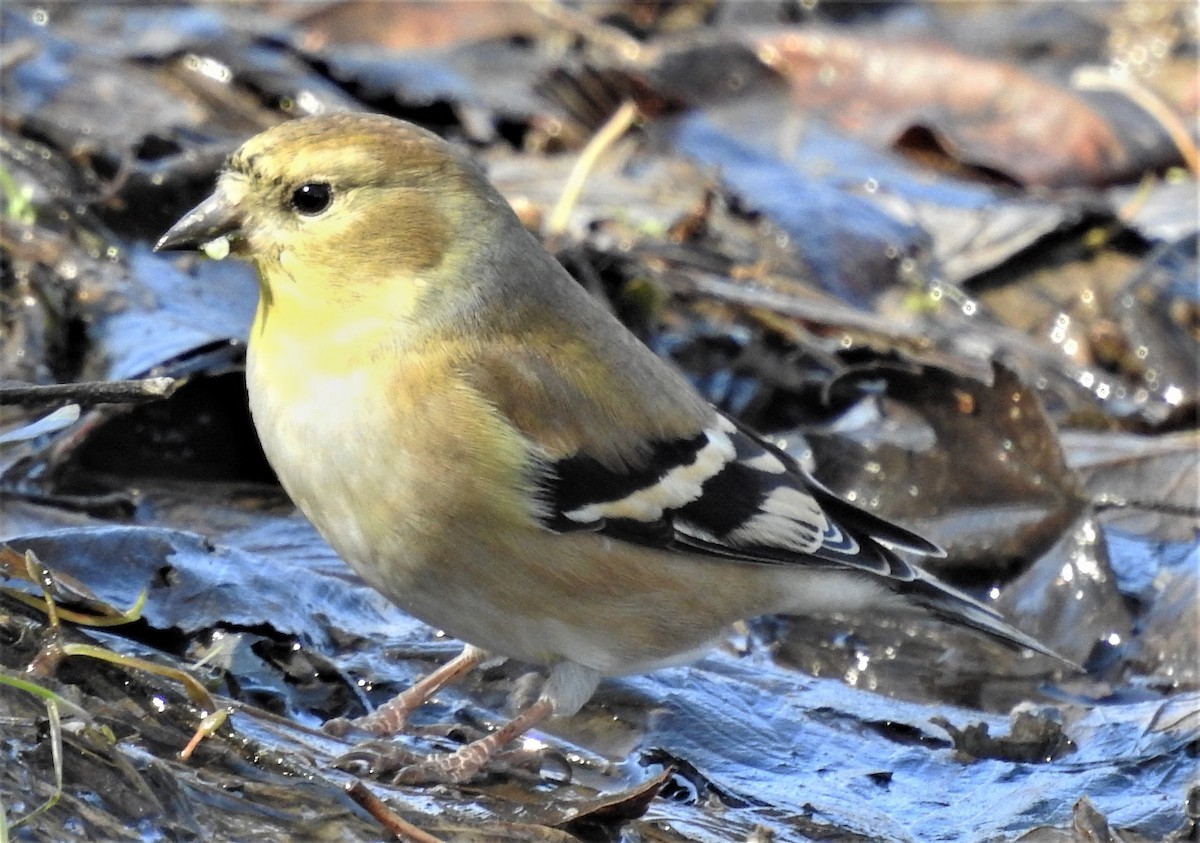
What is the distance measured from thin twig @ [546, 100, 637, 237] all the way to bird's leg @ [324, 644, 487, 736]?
113 inches

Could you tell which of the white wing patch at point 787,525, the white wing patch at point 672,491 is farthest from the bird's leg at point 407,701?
the white wing patch at point 787,525

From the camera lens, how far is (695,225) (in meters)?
8.25

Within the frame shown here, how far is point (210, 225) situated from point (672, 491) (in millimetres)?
1487

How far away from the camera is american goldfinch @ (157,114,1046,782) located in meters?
4.47

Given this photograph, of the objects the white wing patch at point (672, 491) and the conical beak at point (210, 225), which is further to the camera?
the white wing patch at point (672, 491)

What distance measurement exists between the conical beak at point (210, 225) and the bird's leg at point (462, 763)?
1.42m

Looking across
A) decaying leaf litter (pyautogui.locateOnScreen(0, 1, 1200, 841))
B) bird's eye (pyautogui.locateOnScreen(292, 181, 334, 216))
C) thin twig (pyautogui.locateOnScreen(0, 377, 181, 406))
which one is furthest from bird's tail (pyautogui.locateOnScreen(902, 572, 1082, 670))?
thin twig (pyautogui.locateOnScreen(0, 377, 181, 406))

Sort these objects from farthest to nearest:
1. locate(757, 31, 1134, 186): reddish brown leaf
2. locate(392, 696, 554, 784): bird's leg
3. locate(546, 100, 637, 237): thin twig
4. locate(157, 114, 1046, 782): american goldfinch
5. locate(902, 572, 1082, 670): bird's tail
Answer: locate(757, 31, 1134, 186): reddish brown leaf < locate(546, 100, 637, 237): thin twig < locate(902, 572, 1082, 670): bird's tail < locate(157, 114, 1046, 782): american goldfinch < locate(392, 696, 554, 784): bird's leg

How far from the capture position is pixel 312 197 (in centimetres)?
458

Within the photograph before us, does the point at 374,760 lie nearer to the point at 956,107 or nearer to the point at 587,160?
the point at 587,160

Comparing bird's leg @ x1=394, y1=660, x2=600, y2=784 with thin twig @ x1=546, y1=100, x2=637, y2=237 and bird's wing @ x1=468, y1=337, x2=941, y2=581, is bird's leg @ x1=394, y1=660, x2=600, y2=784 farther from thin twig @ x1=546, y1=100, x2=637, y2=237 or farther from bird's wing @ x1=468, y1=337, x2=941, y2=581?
thin twig @ x1=546, y1=100, x2=637, y2=237

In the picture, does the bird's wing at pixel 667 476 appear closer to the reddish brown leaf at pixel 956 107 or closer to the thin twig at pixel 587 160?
the thin twig at pixel 587 160

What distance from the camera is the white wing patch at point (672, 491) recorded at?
4.89 meters

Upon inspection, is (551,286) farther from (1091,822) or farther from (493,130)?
(493,130)
